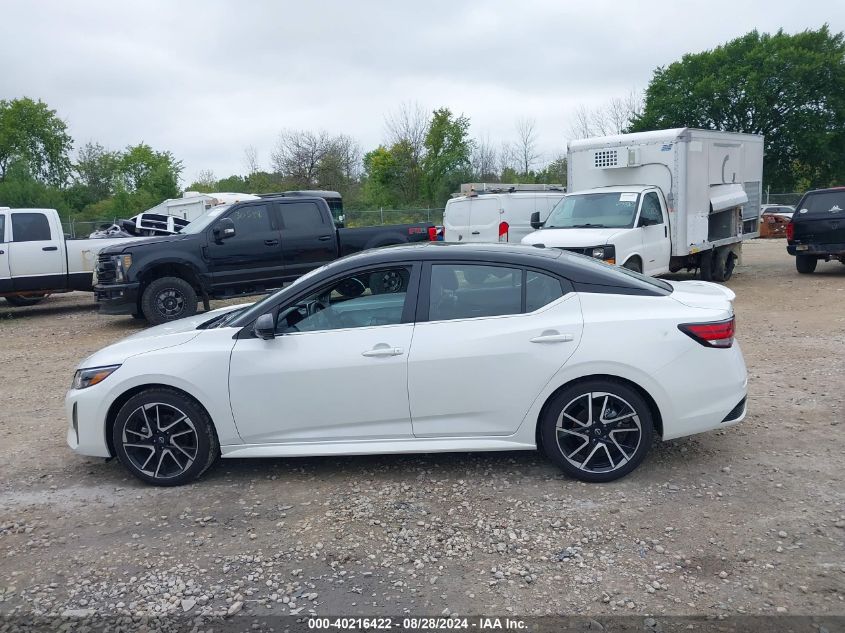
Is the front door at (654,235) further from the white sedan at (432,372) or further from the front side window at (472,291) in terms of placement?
the front side window at (472,291)

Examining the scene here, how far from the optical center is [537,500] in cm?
446

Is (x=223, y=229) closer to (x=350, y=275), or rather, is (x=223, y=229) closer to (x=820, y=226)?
(x=350, y=275)

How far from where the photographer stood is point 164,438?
4832 mm

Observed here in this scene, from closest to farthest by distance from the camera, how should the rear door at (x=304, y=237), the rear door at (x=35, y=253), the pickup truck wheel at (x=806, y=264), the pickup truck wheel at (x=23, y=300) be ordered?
1. the rear door at (x=304, y=237)
2. the rear door at (x=35, y=253)
3. the pickup truck wheel at (x=23, y=300)
4. the pickup truck wheel at (x=806, y=264)

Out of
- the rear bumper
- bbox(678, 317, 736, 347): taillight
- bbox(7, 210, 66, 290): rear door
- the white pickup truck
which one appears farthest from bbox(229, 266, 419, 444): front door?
the rear bumper

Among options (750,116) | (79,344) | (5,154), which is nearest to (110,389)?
(79,344)

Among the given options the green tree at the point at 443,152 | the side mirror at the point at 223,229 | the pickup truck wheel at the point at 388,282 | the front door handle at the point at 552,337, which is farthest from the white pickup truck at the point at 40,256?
the green tree at the point at 443,152

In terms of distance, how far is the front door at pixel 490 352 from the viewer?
458 cm

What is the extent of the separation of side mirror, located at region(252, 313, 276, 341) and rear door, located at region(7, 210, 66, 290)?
10.6m

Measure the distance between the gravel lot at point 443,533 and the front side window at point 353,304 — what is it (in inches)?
41.6

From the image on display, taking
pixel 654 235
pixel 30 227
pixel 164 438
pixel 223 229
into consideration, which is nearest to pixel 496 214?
pixel 654 235

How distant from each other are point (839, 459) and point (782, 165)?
45840 mm

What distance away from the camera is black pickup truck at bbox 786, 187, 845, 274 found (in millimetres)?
14930

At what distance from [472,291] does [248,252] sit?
7966 millimetres
